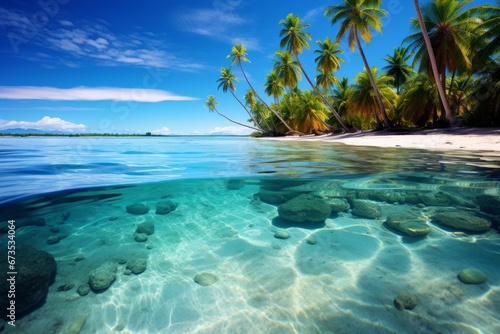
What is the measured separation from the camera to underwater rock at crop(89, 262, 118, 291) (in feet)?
9.05

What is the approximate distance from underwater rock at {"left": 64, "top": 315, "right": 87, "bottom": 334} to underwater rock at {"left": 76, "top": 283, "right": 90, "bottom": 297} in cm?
39

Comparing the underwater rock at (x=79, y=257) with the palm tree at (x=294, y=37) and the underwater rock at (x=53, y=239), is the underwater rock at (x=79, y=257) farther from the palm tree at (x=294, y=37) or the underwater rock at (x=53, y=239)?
the palm tree at (x=294, y=37)

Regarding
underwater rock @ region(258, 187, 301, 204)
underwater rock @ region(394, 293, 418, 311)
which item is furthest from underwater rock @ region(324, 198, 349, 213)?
underwater rock @ region(394, 293, 418, 311)

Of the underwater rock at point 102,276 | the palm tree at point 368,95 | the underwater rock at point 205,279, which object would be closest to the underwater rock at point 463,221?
the underwater rock at point 205,279

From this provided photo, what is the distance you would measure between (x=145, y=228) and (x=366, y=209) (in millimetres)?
4211

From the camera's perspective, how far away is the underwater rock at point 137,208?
4.75 meters

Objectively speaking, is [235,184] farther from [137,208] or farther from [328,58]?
[328,58]

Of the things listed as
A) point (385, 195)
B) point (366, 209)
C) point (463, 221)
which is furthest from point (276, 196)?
point (463, 221)

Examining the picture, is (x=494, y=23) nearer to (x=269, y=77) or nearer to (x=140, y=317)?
(x=140, y=317)

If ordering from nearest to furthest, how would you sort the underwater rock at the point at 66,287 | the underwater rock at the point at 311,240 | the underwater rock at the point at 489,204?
the underwater rock at the point at 66,287
the underwater rock at the point at 311,240
the underwater rock at the point at 489,204

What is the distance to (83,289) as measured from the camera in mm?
2738

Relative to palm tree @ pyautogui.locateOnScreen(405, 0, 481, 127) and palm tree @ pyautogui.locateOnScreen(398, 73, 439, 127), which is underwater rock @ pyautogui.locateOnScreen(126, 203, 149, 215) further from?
palm tree @ pyautogui.locateOnScreen(398, 73, 439, 127)

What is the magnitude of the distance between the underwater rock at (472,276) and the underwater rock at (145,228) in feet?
14.5

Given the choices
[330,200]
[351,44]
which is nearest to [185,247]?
[330,200]
